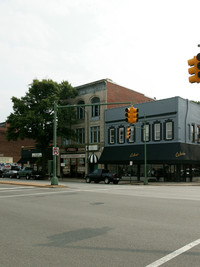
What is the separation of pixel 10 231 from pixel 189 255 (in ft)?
14.8

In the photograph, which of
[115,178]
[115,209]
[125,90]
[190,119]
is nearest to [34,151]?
[125,90]

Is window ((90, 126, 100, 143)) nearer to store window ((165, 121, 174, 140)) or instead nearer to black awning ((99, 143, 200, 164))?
black awning ((99, 143, 200, 164))

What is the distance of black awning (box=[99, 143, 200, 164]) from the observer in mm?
33219

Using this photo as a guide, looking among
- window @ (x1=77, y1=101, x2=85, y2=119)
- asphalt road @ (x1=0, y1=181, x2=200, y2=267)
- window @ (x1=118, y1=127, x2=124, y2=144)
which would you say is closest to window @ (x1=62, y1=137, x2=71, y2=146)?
window @ (x1=77, y1=101, x2=85, y2=119)

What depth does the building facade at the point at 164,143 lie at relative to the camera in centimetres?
3409

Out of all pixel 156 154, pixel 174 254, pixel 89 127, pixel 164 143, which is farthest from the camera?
pixel 89 127

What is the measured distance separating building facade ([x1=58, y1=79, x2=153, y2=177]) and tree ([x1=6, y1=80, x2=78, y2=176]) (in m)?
1.80

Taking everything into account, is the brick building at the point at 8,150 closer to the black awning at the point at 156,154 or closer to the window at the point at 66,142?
the window at the point at 66,142

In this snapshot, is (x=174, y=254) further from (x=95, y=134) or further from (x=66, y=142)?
(x=66, y=142)

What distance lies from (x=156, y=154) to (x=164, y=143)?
62.5 inches

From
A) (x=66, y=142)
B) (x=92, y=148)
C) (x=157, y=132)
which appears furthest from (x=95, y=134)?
(x=157, y=132)

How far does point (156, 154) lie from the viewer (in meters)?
34.9

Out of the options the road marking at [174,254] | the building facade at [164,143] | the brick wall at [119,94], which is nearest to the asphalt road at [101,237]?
the road marking at [174,254]

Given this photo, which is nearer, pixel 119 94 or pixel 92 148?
pixel 92 148
